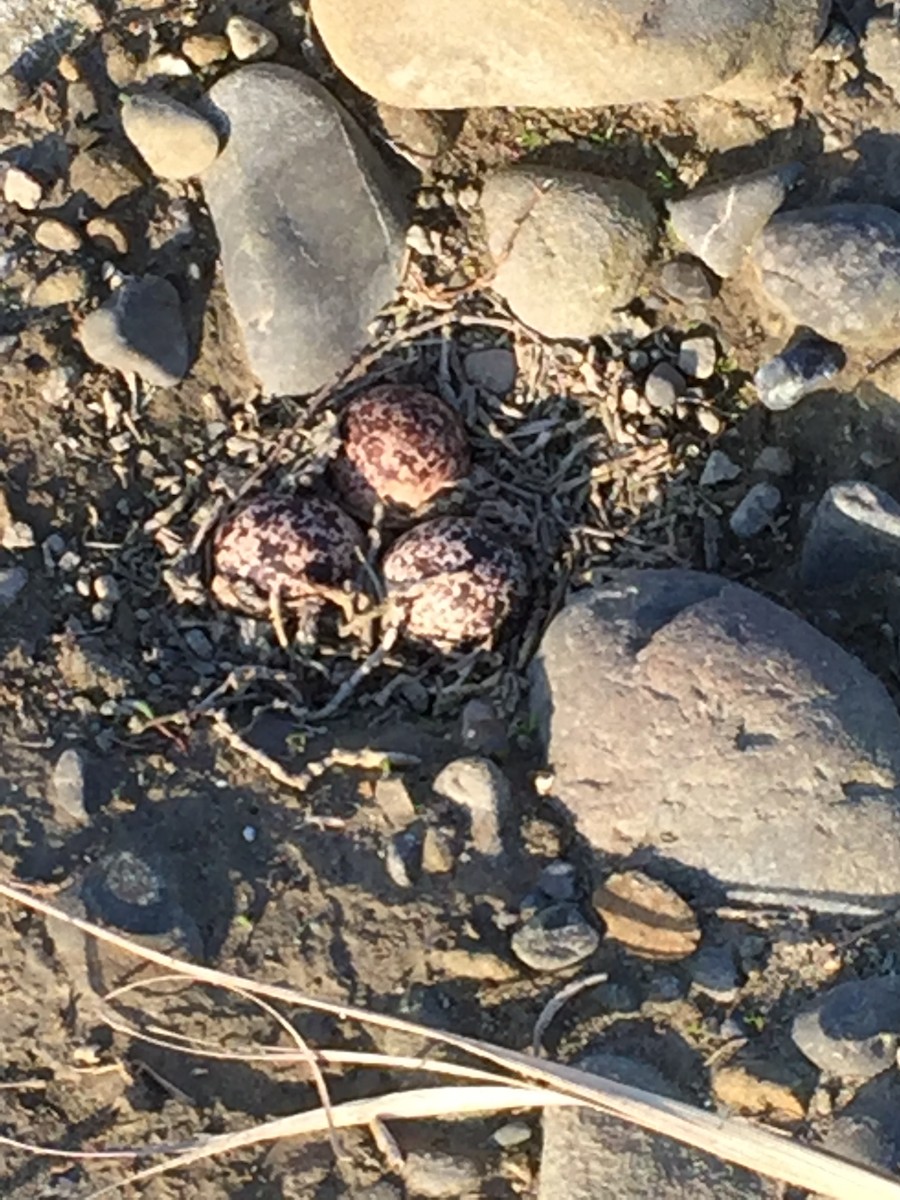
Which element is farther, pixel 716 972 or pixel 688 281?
pixel 688 281

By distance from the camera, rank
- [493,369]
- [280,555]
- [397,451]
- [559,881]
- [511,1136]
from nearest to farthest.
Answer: [511,1136], [559,881], [280,555], [397,451], [493,369]

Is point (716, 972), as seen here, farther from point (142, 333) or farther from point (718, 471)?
point (142, 333)

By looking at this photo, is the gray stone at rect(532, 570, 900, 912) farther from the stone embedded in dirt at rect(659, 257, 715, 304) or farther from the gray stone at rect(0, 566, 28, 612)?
the gray stone at rect(0, 566, 28, 612)

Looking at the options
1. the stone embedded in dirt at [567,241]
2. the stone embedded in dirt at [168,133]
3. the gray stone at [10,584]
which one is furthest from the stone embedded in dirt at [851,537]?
the gray stone at [10,584]

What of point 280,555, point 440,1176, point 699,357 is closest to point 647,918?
point 440,1176

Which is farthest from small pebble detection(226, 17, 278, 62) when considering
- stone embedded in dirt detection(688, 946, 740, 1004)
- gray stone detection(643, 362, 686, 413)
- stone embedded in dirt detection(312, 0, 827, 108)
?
stone embedded in dirt detection(688, 946, 740, 1004)
